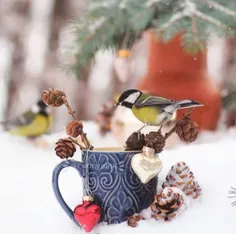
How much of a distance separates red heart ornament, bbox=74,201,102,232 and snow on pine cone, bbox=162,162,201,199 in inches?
3.3

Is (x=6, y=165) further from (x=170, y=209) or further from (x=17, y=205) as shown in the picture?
(x=170, y=209)

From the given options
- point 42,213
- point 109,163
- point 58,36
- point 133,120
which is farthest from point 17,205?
point 58,36

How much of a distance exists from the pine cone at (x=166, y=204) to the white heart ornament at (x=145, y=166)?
0.02 meters

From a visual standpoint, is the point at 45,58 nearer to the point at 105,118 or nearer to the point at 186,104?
the point at 105,118

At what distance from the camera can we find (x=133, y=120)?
772mm

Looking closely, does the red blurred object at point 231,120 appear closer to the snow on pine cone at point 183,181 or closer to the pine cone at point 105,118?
the pine cone at point 105,118

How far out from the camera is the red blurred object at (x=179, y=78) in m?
0.85

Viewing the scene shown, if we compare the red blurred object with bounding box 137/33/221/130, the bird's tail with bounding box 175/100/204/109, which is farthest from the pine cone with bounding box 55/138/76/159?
the red blurred object with bounding box 137/33/221/130

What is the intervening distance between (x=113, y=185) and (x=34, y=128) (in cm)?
43

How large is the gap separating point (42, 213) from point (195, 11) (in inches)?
16.5

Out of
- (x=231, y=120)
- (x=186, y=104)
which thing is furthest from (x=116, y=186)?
(x=231, y=120)

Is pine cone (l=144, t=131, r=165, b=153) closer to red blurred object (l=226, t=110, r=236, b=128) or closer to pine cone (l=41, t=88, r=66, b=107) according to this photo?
pine cone (l=41, t=88, r=66, b=107)

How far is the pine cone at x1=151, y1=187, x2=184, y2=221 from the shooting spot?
17.5 inches

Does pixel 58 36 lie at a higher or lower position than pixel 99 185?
higher
